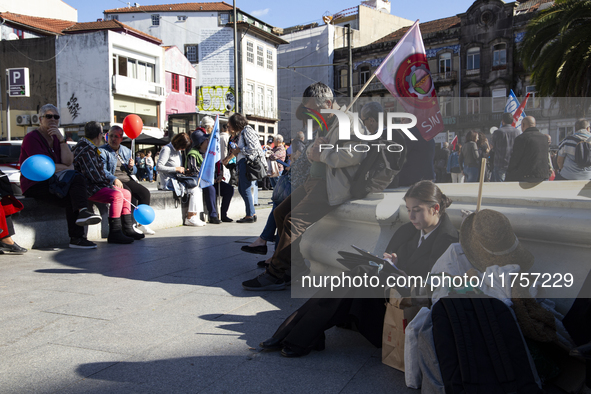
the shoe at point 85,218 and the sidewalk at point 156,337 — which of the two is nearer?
the sidewalk at point 156,337

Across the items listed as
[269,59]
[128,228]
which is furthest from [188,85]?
[128,228]

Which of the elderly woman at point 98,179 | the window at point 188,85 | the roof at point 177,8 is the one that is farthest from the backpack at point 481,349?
the roof at point 177,8

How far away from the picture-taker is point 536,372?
218 cm

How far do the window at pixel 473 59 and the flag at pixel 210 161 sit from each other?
36.9 m

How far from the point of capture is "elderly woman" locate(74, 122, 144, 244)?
6.57 metres

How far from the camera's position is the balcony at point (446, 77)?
41281mm

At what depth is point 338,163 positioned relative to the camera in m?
3.71

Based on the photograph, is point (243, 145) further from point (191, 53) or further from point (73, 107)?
point (191, 53)

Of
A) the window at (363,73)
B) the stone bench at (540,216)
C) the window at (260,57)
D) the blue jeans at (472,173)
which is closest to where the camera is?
the stone bench at (540,216)

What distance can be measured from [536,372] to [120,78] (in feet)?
103

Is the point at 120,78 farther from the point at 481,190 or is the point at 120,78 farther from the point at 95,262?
the point at 481,190

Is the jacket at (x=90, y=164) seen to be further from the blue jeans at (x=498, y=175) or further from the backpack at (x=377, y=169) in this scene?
the blue jeans at (x=498, y=175)

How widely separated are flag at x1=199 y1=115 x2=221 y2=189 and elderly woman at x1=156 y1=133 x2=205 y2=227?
10.2 inches

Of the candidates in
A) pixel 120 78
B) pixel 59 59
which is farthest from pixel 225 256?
pixel 59 59
